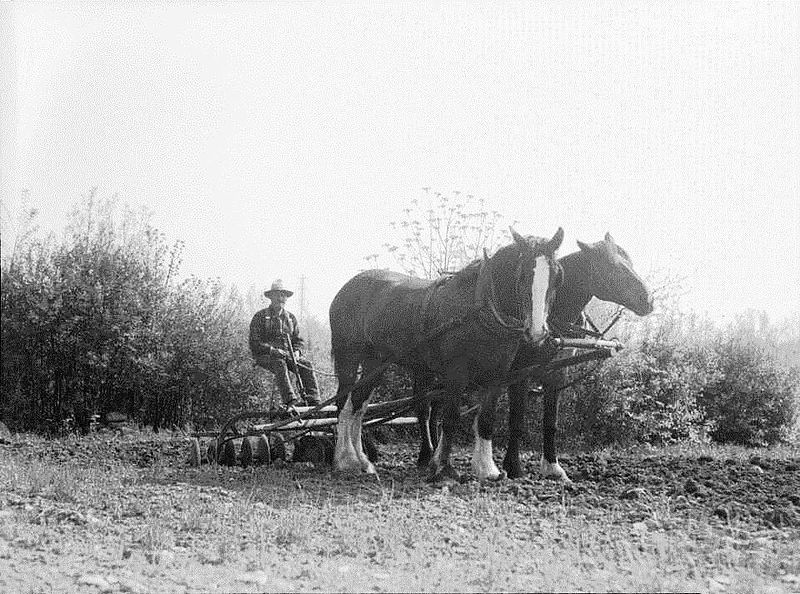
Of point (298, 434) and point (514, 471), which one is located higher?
point (298, 434)

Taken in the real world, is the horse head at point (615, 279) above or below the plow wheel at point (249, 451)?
above

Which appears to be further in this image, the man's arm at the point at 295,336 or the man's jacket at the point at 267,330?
the man's arm at the point at 295,336

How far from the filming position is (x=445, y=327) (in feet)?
27.1

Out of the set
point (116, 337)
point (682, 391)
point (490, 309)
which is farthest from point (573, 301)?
point (116, 337)

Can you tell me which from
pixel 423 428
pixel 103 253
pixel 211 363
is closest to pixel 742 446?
pixel 423 428

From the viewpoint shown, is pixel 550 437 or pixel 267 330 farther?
pixel 267 330

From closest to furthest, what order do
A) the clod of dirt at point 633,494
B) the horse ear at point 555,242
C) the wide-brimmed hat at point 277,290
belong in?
1. the clod of dirt at point 633,494
2. the horse ear at point 555,242
3. the wide-brimmed hat at point 277,290

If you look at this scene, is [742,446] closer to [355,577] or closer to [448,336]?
[448,336]

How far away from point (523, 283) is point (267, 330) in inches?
171

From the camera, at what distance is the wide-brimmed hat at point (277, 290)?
11.2m

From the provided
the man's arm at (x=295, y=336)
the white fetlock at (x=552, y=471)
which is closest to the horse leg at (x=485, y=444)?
the white fetlock at (x=552, y=471)

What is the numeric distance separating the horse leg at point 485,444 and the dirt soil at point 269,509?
0.32 m

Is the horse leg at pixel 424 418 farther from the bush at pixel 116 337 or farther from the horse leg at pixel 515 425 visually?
the bush at pixel 116 337

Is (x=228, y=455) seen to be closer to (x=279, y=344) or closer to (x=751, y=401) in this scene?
(x=279, y=344)
